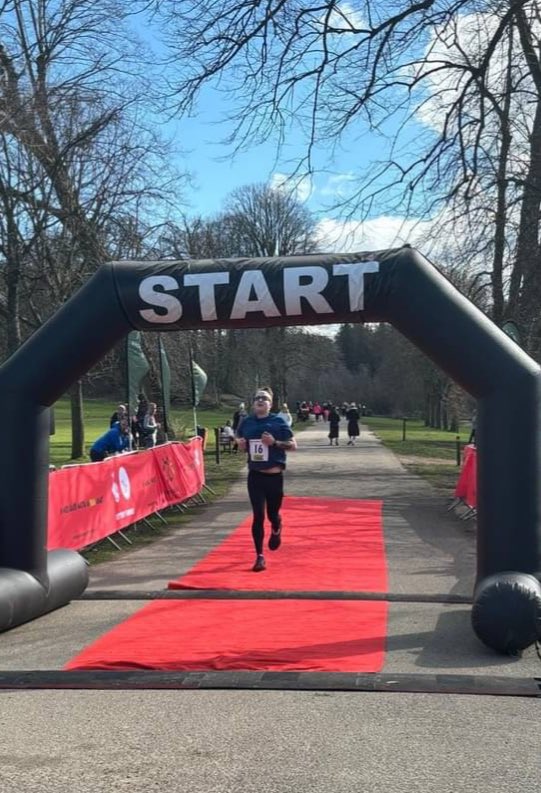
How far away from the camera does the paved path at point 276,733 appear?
3.91 metres

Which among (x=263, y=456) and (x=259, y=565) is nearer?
(x=263, y=456)

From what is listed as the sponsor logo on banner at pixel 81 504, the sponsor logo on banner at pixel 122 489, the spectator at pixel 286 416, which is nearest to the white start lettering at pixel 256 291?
the spectator at pixel 286 416

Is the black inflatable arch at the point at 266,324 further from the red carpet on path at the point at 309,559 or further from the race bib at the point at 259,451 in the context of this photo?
the race bib at the point at 259,451

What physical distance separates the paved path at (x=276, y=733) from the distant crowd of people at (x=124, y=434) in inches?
285

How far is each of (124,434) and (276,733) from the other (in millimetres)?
10974

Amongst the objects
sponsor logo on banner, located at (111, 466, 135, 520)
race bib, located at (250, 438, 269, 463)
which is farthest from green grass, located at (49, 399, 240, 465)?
race bib, located at (250, 438, 269, 463)

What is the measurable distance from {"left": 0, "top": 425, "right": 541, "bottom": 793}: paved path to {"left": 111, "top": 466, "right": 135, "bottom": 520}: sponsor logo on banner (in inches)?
167

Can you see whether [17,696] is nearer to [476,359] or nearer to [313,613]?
[313,613]

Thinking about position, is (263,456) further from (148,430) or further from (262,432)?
(148,430)

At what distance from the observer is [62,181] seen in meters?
19.2

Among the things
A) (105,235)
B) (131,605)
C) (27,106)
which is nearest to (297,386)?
(105,235)

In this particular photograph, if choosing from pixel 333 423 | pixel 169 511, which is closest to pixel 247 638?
pixel 169 511

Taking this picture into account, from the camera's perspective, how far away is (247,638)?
6.33 metres

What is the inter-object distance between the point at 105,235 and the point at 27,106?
6.03 m
